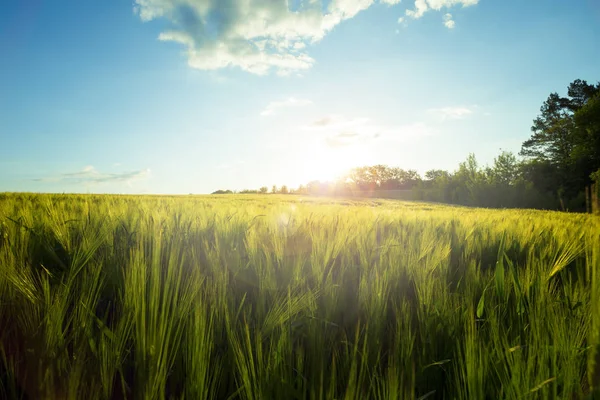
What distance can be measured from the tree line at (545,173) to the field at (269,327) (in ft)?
93.0

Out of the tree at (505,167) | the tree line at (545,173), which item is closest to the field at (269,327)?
the tree line at (545,173)

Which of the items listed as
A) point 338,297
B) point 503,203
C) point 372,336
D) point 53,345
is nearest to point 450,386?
point 372,336

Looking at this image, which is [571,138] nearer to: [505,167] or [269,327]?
[505,167]

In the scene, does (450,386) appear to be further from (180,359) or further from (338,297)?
(180,359)

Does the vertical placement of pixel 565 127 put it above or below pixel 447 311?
above

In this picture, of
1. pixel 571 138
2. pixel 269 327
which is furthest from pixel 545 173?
pixel 269 327

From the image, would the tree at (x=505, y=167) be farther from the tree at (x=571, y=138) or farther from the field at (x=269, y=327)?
the field at (x=269, y=327)

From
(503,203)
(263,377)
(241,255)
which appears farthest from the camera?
(503,203)

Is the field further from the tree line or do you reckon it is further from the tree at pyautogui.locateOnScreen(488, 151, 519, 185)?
the tree at pyautogui.locateOnScreen(488, 151, 519, 185)

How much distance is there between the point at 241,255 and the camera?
4.46 feet

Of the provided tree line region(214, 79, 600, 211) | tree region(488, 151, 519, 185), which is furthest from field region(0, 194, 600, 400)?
tree region(488, 151, 519, 185)

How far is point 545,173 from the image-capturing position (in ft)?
114

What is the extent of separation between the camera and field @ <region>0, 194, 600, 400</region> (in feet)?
2.03

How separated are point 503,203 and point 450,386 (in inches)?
1197
